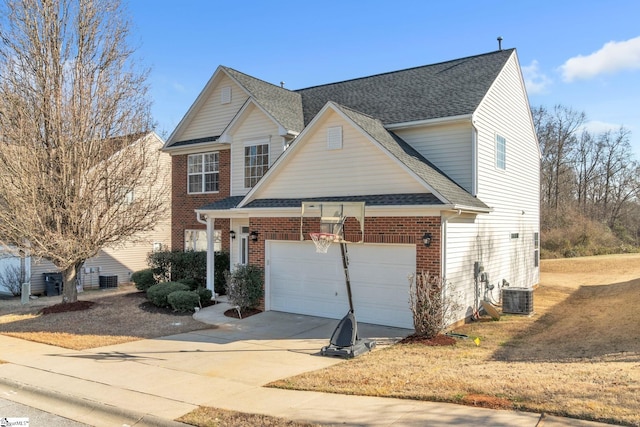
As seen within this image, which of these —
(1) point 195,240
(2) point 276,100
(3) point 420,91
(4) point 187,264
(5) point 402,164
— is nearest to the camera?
(5) point 402,164

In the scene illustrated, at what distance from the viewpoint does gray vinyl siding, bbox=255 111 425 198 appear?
40.9 feet

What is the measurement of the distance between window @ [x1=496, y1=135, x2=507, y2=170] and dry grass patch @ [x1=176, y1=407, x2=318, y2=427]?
12.5 m

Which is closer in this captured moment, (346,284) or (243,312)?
(346,284)

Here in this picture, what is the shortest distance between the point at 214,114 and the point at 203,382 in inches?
554

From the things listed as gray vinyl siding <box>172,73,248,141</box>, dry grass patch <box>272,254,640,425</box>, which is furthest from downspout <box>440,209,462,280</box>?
gray vinyl siding <box>172,73,248,141</box>

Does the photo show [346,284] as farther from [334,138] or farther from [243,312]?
[243,312]

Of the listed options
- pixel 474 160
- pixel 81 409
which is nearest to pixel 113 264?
pixel 81 409

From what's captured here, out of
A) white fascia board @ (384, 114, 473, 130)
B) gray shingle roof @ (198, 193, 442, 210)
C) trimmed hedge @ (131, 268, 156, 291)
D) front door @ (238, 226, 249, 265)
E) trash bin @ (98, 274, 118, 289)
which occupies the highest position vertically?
white fascia board @ (384, 114, 473, 130)

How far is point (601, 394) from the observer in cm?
606

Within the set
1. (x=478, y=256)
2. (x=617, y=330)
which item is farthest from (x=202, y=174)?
(x=617, y=330)

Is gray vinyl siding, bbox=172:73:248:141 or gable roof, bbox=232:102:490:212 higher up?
gray vinyl siding, bbox=172:73:248:141

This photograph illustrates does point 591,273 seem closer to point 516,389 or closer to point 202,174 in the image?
point 202,174

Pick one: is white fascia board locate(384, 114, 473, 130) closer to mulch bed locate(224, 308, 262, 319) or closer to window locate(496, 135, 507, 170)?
window locate(496, 135, 507, 170)

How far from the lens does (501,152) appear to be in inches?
635
